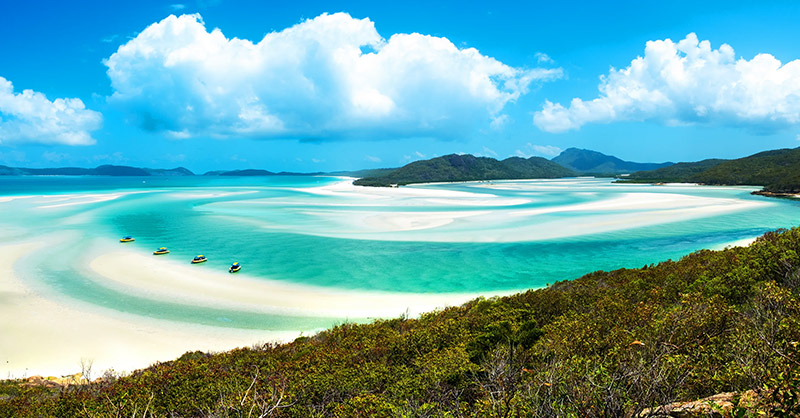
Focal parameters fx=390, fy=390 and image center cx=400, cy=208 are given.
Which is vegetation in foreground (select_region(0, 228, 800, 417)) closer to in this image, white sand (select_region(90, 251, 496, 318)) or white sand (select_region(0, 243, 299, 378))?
white sand (select_region(0, 243, 299, 378))

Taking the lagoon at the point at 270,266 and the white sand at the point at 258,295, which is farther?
the white sand at the point at 258,295

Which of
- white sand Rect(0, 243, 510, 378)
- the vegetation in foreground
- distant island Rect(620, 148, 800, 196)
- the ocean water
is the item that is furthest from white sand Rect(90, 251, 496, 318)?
distant island Rect(620, 148, 800, 196)

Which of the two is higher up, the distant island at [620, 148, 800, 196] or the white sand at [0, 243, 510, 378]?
the distant island at [620, 148, 800, 196]

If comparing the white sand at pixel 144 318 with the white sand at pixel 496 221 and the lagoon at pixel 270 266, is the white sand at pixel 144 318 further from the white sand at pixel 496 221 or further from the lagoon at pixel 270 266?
the white sand at pixel 496 221

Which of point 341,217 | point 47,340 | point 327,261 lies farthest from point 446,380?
point 341,217

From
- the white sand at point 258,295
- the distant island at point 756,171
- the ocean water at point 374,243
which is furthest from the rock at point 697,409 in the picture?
the distant island at point 756,171
